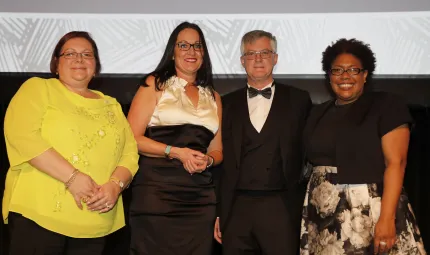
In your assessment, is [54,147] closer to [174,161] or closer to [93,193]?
[93,193]

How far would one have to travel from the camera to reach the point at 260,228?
2.91 meters

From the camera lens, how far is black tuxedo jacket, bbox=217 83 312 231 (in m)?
2.97

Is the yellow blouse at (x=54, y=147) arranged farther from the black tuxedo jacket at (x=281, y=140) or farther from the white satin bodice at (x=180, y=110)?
the black tuxedo jacket at (x=281, y=140)

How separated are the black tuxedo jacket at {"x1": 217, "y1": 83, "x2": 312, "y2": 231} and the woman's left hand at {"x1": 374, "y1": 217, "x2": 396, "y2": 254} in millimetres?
512

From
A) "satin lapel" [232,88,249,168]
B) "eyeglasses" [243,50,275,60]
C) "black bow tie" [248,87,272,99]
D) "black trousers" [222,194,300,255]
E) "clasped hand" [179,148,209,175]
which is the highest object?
"eyeglasses" [243,50,275,60]

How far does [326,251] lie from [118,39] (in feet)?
6.82

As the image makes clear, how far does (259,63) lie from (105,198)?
1.21 m

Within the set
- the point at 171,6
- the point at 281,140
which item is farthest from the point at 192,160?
the point at 171,6

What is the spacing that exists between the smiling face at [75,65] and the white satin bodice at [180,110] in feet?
1.54

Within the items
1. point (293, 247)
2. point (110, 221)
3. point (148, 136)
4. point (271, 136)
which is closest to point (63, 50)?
point (148, 136)

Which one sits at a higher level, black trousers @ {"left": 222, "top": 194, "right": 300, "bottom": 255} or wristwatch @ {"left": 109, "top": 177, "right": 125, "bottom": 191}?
wristwatch @ {"left": 109, "top": 177, "right": 125, "bottom": 191}

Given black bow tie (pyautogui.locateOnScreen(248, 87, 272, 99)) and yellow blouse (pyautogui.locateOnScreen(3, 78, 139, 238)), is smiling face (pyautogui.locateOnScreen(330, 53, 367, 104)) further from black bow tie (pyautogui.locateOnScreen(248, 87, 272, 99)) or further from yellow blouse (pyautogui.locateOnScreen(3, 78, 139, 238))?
yellow blouse (pyautogui.locateOnScreen(3, 78, 139, 238))

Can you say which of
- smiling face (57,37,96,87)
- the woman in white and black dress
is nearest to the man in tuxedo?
the woman in white and black dress

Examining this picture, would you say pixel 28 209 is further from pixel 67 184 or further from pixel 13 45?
pixel 13 45
